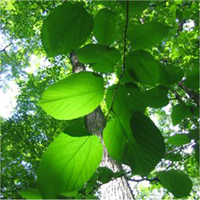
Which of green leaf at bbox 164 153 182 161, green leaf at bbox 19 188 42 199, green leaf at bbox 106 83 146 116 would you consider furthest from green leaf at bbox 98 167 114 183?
green leaf at bbox 106 83 146 116

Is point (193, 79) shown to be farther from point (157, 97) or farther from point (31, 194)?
point (31, 194)

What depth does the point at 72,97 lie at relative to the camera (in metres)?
0.35

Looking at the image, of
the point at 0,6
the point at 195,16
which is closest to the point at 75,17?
the point at 195,16

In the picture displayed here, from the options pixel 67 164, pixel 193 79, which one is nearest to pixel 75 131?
pixel 67 164

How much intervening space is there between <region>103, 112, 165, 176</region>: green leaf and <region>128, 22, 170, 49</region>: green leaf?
0.14 meters

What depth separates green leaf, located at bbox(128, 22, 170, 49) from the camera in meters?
0.39

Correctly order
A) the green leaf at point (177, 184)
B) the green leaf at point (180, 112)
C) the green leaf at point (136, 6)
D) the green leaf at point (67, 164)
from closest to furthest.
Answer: the green leaf at point (67, 164) < the green leaf at point (136, 6) < the green leaf at point (177, 184) < the green leaf at point (180, 112)

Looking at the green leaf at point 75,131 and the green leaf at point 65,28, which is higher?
the green leaf at point 65,28

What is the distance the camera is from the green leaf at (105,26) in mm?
369

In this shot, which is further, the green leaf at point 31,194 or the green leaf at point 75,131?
the green leaf at point 31,194

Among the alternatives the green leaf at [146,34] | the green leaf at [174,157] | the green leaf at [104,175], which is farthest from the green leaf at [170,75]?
the green leaf at [104,175]

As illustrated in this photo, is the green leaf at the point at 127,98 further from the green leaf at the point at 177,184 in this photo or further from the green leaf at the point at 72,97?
the green leaf at the point at 177,184

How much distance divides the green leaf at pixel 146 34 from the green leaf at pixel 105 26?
0.14ft

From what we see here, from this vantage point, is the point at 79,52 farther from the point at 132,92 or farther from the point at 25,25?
the point at 25,25
